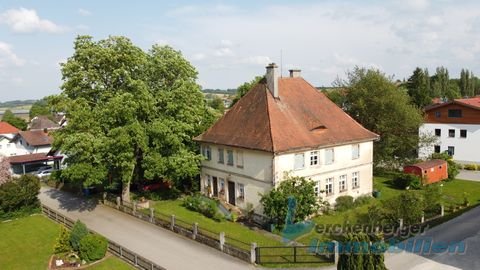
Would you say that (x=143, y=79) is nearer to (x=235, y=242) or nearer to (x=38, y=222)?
(x=38, y=222)

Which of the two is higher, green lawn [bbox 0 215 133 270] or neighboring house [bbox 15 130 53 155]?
neighboring house [bbox 15 130 53 155]

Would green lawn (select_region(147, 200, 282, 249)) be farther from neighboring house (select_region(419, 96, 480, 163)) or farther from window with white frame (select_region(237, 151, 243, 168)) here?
neighboring house (select_region(419, 96, 480, 163))

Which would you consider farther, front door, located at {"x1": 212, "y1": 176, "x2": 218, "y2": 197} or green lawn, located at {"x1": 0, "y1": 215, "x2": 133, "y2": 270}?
front door, located at {"x1": 212, "y1": 176, "x2": 218, "y2": 197}

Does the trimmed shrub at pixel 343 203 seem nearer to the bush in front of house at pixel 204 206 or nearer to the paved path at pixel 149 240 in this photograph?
the bush in front of house at pixel 204 206

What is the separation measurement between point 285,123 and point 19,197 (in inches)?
848

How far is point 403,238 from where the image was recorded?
2342 centimetres

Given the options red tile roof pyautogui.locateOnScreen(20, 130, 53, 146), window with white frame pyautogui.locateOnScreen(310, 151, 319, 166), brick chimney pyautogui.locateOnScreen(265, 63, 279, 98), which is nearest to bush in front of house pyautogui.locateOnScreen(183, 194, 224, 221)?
window with white frame pyautogui.locateOnScreen(310, 151, 319, 166)

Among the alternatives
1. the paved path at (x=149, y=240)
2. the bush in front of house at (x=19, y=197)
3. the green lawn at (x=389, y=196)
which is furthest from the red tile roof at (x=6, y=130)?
the green lawn at (x=389, y=196)

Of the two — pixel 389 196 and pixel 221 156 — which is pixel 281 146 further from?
pixel 389 196

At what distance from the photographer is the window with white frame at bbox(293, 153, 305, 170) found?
28.2 m

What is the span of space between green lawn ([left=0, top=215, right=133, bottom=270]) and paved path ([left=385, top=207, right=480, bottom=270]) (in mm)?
14190

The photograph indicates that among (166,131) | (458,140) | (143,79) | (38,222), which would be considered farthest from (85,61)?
(458,140)

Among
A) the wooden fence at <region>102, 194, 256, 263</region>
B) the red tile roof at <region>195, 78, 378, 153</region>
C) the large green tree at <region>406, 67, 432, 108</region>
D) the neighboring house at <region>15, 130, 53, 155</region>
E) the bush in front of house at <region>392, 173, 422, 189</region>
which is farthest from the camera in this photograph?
the large green tree at <region>406, 67, 432, 108</region>

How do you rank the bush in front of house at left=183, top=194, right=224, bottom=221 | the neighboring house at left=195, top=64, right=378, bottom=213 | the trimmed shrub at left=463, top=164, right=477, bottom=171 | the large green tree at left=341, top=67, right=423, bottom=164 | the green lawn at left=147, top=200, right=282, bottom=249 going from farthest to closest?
1. the trimmed shrub at left=463, top=164, right=477, bottom=171
2. the large green tree at left=341, top=67, right=423, bottom=164
3. the bush in front of house at left=183, top=194, right=224, bottom=221
4. the neighboring house at left=195, top=64, right=378, bottom=213
5. the green lawn at left=147, top=200, right=282, bottom=249
